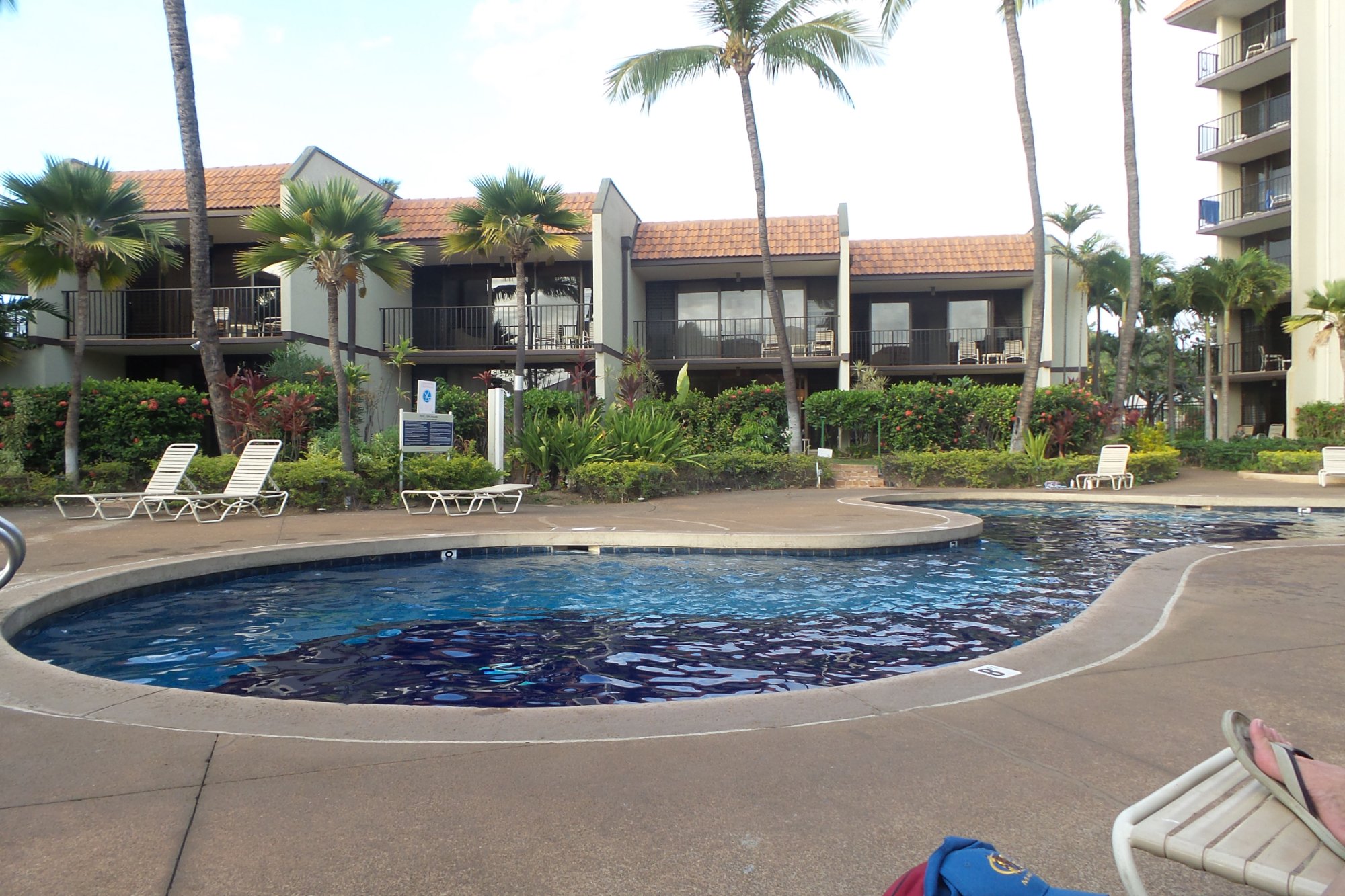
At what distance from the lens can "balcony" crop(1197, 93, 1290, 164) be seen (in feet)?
88.9

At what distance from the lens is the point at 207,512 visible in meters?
12.5

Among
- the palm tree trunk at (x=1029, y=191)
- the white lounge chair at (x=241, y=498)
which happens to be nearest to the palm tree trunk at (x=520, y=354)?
the white lounge chair at (x=241, y=498)

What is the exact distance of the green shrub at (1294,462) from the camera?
1927 centimetres

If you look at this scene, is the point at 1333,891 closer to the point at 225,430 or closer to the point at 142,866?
the point at 142,866

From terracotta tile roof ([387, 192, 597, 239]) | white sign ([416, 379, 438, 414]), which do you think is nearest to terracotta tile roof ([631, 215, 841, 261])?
terracotta tile roof ([387, 192, 597, 239])

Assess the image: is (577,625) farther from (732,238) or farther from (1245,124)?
(1245,124)

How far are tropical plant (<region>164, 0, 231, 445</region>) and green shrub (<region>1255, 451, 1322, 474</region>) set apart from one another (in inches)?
855

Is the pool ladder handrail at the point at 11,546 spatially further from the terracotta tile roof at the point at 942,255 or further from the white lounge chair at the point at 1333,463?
the terracotta tile roof at the point at 942,255

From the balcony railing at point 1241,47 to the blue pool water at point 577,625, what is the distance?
86.8 feet

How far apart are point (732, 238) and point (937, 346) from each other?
7.08 meters

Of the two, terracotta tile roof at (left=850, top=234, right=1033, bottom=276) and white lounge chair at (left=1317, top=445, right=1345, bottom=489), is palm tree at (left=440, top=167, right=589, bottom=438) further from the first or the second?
white lounge chair at (left=1317, top=445, right=1345, bottom=489)

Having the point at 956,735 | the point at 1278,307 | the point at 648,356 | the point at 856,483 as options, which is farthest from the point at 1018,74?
the point at 956,735

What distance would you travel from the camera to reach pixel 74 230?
45.2ft

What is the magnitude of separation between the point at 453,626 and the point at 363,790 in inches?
140
